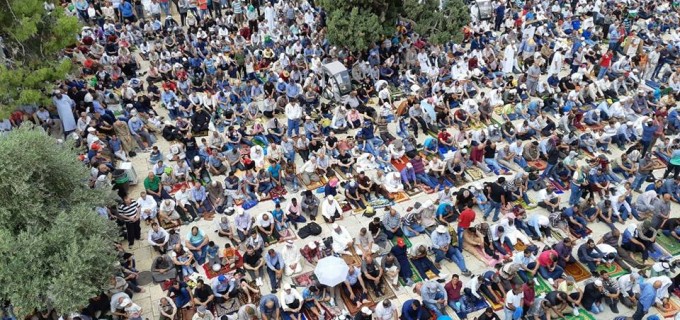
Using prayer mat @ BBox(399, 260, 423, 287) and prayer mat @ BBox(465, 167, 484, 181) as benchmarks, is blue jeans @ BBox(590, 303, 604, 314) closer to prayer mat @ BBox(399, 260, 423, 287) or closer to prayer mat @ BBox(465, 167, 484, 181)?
prayer mat @ BBox(399, 260, 423, 287)

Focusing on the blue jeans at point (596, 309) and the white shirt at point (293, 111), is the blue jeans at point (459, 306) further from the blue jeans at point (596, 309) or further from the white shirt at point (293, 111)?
the white shirt at point (293, 111)

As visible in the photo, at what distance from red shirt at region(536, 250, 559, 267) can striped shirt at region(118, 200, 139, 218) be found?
966 cm

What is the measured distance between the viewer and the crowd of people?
39.5ft

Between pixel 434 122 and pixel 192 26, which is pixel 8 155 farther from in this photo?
pixel 192 26

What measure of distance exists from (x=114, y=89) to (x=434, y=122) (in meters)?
12.1

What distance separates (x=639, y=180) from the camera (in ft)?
52.4

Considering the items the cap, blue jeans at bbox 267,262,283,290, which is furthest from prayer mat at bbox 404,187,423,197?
the cap

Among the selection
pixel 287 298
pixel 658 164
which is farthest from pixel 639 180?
pixel 287 298

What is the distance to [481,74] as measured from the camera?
2278cm

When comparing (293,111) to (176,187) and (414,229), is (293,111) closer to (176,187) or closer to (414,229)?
(176,187)

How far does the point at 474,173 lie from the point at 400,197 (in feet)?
8.71

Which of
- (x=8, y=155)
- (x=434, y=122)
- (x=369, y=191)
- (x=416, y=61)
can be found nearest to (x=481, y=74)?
(x=416, y=61)

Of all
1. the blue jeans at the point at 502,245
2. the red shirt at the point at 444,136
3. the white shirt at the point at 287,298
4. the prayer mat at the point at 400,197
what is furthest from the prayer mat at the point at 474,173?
the white shirt at the point at 287,298

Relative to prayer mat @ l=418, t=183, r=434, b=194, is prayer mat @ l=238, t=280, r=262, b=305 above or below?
below
